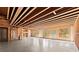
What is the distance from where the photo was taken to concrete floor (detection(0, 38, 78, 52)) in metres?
2.22

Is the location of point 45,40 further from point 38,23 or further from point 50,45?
point 38,23

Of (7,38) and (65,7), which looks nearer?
(65,7)

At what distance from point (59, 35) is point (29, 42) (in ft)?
1.92

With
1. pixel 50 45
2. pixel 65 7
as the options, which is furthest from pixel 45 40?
pixel 65 7

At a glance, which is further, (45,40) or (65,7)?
(45,40)

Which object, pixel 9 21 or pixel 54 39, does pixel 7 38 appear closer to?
pixel 9 21

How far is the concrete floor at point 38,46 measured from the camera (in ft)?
7.29

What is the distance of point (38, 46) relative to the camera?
2.30 m

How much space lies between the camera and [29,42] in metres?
2.35
